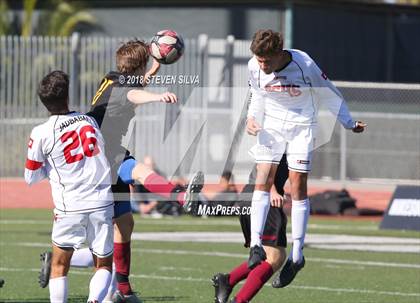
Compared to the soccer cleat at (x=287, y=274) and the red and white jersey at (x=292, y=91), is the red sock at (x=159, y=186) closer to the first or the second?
the red and white jersey at (x=292, y=91)

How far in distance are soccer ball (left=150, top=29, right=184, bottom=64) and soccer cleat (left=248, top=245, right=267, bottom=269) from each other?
6.76 ft

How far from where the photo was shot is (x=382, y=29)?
117 feet

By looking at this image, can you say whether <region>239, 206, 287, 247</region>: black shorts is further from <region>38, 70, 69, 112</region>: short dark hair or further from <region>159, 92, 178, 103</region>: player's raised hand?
<region>38, 70, 69, 112</region>: short dark hair

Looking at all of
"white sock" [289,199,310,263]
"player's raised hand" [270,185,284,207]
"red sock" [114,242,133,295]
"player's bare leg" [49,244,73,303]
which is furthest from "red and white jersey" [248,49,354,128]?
"player's bare leg" [49,244,73,303]

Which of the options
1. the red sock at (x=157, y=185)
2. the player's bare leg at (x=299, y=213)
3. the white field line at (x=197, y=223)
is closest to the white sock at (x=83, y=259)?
the red sock at (x=157, y=185)

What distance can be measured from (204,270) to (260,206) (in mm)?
4031

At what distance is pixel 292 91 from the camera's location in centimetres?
1055

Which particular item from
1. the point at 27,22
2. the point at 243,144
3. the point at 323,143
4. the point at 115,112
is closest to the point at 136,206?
the point at 243,144

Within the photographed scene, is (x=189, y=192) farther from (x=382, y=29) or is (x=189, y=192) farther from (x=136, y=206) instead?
(x=382, y=29)

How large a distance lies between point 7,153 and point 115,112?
1624cm

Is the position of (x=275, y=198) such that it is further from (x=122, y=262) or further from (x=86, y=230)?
(x=86, y=230)

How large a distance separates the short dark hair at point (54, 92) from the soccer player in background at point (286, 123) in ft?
6.11

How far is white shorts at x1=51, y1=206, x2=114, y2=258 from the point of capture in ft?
31.0

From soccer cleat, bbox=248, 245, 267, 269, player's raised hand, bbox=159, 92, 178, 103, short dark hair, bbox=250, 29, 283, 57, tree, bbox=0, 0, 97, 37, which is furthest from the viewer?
tree, bbox=0, 0, 97, 37
